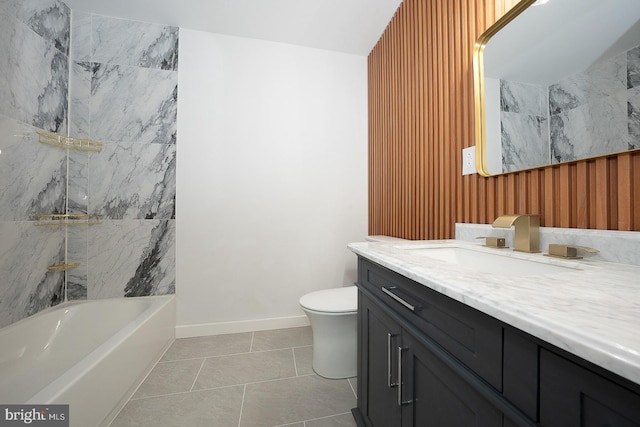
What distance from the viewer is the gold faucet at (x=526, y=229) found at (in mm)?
875

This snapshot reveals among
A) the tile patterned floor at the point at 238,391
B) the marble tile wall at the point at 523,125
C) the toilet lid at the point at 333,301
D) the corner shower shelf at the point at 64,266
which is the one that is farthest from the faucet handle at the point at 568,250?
the corner shower shelf at the point at 64,266

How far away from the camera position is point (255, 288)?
216 centimetres

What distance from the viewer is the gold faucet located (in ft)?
2.87

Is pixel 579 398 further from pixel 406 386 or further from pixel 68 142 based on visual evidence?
pixel 68 142

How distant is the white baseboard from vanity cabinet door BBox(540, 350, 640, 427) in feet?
6.72

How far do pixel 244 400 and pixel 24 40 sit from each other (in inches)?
101

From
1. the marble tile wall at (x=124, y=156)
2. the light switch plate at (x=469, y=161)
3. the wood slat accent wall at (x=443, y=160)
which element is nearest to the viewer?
the wood slat accent wall at (x=443, y=160)

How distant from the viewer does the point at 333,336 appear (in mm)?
1487

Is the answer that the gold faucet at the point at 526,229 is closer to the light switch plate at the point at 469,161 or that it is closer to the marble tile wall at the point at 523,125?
the marble tile wall at the point at 523,125

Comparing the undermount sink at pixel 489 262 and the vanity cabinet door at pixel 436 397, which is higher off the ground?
the undermount sink at pixel 489 262

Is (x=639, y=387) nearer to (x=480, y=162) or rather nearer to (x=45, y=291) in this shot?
(x=480, y=162)

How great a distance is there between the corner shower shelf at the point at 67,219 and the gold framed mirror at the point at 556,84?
2.63 meters

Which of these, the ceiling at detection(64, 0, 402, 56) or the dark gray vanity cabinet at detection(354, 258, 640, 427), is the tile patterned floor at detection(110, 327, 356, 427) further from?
the ceiling at detection(64, 0, 402, 56)

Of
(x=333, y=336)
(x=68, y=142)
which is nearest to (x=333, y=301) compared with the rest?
(x=333, y=336)
